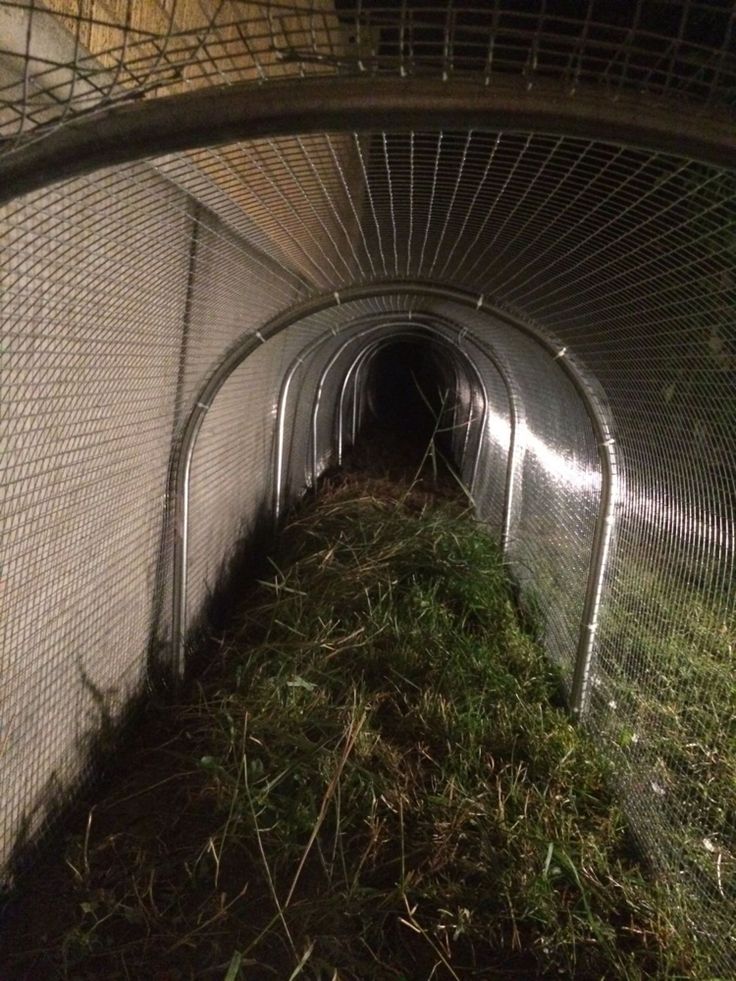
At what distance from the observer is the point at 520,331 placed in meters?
3.07

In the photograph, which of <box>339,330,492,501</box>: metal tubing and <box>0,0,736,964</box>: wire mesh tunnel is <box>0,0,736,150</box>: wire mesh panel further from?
<box>339,330,492,501</box>: metal tubing

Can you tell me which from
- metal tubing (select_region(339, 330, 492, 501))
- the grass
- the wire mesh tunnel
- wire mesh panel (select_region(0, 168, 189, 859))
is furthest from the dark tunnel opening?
wire mesh panel (select_region(0, 168, 189, 859))

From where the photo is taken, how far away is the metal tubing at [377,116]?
109cm

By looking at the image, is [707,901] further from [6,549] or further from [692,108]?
[6,549]

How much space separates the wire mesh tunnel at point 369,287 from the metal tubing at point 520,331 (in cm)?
1

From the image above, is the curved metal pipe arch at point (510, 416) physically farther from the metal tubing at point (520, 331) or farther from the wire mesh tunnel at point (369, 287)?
the metal tubing at point (520, 331)

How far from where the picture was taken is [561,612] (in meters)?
3.56

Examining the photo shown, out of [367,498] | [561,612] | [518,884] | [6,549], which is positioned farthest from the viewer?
[367,498]

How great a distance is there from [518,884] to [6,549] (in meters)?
1.84

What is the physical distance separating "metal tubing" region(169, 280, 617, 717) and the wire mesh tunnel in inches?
0.5

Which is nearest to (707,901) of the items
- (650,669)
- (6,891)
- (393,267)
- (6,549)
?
(650,669)

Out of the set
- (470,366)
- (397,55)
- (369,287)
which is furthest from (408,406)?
(397,55)

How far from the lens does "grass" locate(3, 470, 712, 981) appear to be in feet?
6.66

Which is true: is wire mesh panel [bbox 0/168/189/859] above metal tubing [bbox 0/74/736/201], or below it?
below
